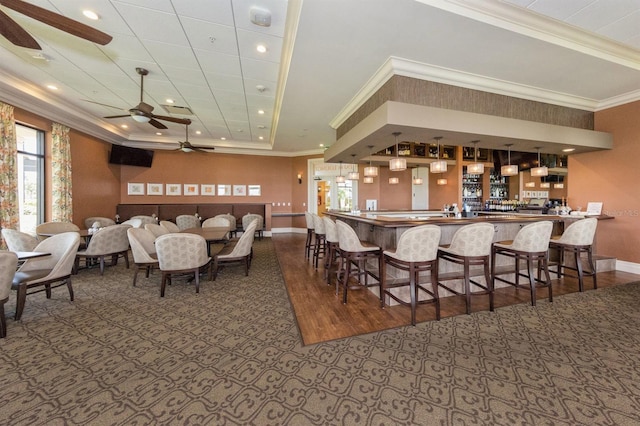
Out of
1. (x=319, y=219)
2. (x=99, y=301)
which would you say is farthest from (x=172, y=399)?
(x=319, y=219)

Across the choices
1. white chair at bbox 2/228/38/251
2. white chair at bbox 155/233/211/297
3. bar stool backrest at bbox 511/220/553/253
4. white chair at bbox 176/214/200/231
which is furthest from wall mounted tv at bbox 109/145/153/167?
bar stool backrest at bbox 511/220/553/253

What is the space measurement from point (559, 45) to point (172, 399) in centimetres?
553

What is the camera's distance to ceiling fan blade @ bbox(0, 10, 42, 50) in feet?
6.47

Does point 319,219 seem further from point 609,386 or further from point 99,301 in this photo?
point 609,386

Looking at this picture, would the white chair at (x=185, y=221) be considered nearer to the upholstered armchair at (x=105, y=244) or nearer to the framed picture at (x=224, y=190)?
the framed picture at (x=224, y=190)

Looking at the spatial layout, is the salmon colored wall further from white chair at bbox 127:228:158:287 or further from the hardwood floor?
white chair at bbox 127:228:158:287

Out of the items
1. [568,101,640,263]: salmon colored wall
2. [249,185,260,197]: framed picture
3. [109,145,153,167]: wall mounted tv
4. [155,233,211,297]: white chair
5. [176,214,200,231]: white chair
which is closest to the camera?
[155,233,211,297]: white chair

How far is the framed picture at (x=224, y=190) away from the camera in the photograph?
29.7ft

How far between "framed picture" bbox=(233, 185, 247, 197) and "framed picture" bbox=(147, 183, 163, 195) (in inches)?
101

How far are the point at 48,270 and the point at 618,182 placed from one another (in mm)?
9606

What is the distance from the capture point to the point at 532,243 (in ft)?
9.76

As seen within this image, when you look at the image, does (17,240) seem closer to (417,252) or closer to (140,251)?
(140,251)

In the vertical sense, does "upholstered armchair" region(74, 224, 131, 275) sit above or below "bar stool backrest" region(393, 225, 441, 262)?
below

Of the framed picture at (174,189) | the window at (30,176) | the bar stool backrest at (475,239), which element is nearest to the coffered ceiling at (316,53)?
the window at (30,176)
